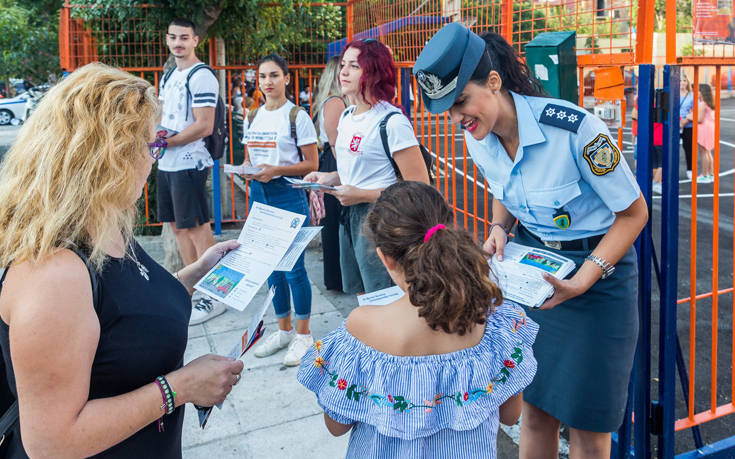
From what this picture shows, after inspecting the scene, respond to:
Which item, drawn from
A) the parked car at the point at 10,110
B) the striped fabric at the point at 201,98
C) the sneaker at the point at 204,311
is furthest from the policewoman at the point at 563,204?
the parked car at the point at 10,110

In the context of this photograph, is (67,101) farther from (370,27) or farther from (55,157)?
(370,27)

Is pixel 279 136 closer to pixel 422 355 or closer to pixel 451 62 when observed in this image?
pixel 451 62

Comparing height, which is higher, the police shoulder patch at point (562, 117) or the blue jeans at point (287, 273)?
the police shoulder patch at point (562, 117)

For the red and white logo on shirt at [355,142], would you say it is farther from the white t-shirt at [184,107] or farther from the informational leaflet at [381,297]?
the white t-shirt at [184,107]

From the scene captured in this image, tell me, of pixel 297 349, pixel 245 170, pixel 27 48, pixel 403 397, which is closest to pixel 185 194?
pixel 245 170

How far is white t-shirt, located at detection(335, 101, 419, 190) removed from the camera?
3023mm

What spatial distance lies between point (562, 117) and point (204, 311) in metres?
3.45

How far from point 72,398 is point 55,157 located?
512mm

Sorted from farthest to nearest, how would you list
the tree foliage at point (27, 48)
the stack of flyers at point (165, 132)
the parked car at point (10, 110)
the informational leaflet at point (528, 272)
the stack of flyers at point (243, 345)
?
the parked car at point (10, 110) < the tree foliage at point (27, 48) < the stack of flyers at point (165, 132) < the informational leaflet at point (528, 272) < the stack of flyers at point (243, 345)

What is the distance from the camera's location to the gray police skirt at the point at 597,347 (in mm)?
2162

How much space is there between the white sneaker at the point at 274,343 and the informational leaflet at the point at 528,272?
89.7 inches

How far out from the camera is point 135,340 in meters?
1.44

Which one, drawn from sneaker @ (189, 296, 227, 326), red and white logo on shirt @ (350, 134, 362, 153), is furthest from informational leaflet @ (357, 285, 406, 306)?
sneaker @ (189, 296, 227, 326)

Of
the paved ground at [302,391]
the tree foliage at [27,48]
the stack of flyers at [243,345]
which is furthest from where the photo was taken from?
the tree foliage at [27,48]
